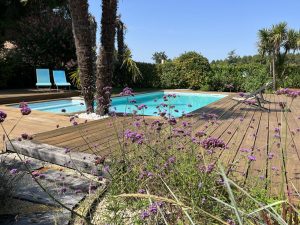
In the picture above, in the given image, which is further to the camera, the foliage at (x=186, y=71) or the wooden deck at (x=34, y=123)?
the foliage at (x=186, y=71)

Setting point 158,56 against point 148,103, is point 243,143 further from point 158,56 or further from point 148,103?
point 158,56

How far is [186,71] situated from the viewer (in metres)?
19.8

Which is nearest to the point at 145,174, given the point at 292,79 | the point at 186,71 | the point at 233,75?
the point at 292,79

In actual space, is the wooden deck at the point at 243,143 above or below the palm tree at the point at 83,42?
below

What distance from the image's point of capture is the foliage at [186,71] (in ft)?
63.1

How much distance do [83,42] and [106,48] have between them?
1.70 ft

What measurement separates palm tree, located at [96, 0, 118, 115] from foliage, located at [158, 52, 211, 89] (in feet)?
41.4

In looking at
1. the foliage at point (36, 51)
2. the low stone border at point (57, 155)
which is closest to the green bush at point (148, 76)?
the foliage at point (36, 51)

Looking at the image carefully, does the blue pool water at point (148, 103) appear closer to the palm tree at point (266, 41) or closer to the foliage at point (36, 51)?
the foliage at point (36, 51)

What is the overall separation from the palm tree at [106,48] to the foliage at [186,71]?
12624mm

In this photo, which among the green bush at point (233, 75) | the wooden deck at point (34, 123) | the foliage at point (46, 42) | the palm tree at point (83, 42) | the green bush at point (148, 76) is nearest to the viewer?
the wooden deck at point (34, 123)

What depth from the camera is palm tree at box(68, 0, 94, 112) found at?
271 inches

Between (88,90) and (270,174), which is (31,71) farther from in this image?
(270,174)

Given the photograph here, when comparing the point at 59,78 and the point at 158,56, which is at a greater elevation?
the point at 158,56
